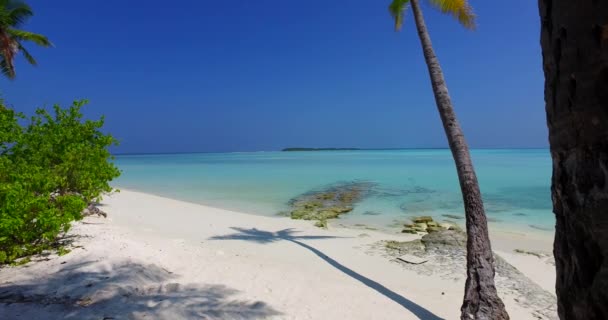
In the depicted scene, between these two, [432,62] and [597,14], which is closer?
[597,14]

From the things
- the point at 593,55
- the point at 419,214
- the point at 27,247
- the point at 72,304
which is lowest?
the point at 419,214

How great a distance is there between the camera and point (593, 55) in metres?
1.02

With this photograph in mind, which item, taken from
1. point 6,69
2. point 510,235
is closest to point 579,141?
point 510,235

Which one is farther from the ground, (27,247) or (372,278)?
(27,247)

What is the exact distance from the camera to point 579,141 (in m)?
1.09

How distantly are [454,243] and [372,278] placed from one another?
118 inches

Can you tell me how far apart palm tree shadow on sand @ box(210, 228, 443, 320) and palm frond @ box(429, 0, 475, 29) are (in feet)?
19.8

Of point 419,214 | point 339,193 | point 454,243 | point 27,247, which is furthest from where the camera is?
point 339,193

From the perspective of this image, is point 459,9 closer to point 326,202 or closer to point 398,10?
point 398,10

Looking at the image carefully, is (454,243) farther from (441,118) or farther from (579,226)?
(579,226)

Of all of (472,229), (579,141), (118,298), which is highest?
(579,141)

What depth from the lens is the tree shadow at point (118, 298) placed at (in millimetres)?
4328

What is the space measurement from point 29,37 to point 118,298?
→ 1877cm

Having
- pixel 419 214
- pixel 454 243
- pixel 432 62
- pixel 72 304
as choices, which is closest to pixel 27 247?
pixel 72 304
